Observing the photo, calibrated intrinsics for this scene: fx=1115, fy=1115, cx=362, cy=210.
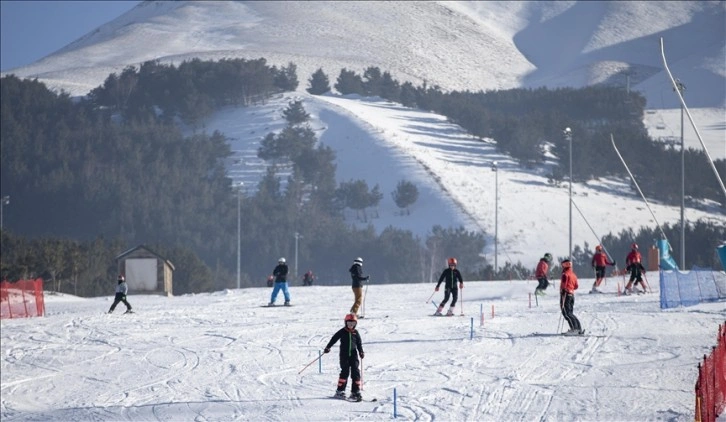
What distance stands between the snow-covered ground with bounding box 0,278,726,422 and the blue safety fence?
57cm

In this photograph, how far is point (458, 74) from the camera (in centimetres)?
16638

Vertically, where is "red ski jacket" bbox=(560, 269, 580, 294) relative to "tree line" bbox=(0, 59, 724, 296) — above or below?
below

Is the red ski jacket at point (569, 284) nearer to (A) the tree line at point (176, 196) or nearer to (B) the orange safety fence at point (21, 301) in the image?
(B) the orange safety fence at point (21, 301)

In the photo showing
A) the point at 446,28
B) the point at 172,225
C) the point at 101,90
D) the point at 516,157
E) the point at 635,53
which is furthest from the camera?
the point at 446,28

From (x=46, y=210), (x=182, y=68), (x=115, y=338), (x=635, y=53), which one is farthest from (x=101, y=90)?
(x=115, y=338)

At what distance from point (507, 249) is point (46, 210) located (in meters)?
36.4

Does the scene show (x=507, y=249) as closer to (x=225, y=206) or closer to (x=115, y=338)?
(x=225, y=206)

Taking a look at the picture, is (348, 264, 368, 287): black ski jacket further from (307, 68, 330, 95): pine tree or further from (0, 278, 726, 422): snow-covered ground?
(307, 68, 330, 95): pine tree

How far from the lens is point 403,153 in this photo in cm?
9512

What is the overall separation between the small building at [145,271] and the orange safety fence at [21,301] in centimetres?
1252

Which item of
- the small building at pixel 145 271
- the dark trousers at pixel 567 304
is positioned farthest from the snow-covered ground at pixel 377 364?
the small building at pixel 145 271

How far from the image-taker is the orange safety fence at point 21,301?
1453 inches

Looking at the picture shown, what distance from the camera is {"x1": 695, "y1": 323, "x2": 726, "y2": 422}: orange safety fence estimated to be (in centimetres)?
1188

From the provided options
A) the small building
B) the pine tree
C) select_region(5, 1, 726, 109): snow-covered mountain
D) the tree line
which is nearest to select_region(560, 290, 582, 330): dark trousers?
the tree line
